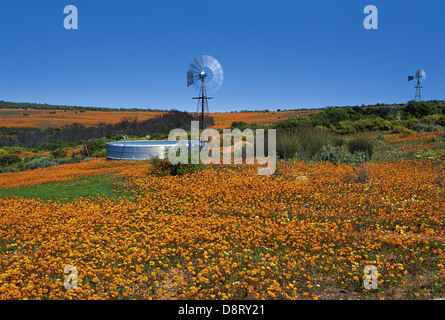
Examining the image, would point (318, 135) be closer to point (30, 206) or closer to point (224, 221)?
point (224, 221)

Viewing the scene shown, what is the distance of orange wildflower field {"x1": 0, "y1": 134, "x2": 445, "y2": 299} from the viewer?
5.58 metres

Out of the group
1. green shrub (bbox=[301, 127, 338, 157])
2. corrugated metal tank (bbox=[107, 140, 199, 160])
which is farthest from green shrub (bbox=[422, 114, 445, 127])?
corrugated metal tank (bbox=[107, 140, 199, 160])

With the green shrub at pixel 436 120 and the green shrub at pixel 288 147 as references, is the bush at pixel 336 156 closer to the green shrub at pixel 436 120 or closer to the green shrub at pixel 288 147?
the green shrub at pixel 288 147

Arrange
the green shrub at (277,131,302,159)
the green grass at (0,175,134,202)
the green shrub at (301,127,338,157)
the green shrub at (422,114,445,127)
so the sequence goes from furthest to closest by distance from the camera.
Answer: the green shrub at (422,114,445,127) < the green shrub at (301,127,338,157) < the green shrub at (277,131,302,159) < the green grass at (0,175,134,202)

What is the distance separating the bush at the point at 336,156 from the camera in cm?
1747

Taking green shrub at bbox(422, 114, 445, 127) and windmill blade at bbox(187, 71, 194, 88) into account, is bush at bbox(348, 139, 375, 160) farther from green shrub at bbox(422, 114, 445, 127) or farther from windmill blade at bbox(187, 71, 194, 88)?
green shrub at bbox(422, 114, 445, 127)

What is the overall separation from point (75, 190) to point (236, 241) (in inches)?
346

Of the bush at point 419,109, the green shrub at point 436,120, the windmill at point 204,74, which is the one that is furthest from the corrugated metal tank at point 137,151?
the bush at point 419,109

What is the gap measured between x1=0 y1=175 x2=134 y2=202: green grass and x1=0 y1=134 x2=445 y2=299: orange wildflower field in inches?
29.6

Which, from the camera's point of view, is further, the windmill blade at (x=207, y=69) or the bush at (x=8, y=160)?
the bush at (x=8, y=160)

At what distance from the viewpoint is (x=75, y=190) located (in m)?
13.8

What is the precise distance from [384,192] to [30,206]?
1138cm

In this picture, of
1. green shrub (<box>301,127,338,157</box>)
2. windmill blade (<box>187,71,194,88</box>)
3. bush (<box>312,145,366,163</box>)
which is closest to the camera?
bush (<box>312,145,366,163</box>)

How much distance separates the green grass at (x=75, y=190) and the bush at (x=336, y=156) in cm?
1030
